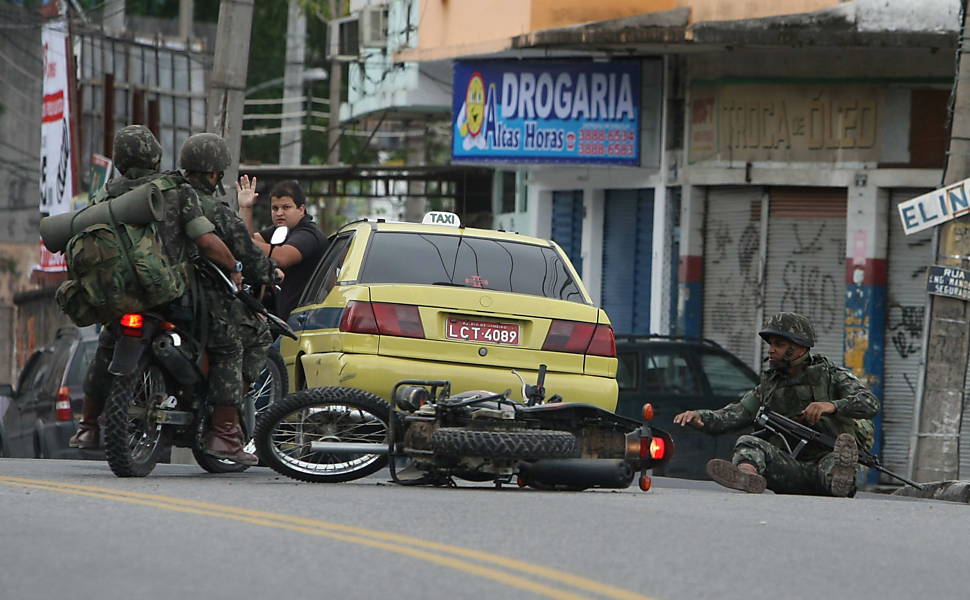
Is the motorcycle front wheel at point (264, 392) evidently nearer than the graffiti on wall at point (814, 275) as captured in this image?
Yes

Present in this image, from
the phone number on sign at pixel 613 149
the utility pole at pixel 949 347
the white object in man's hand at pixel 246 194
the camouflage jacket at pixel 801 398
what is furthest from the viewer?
the phone number on sign at pixel 613 149

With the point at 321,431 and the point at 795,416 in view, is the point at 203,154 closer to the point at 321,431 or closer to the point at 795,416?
the point at 321,431

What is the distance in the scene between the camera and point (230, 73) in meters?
17.3

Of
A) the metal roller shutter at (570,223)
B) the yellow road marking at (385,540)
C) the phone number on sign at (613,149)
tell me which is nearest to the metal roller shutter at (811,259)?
the phone number on sign at (613,149)

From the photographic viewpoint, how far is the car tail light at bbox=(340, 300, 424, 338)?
11.4m

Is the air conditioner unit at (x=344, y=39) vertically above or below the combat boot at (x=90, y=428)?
above

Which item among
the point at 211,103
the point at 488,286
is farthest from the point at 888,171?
the point at 488,286

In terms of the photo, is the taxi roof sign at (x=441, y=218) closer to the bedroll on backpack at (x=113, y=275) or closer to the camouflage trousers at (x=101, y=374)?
the camouflage trousers at (x=101, y=374)

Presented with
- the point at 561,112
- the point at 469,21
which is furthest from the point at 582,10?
the point at 469,21

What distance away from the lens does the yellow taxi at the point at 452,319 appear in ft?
37.5

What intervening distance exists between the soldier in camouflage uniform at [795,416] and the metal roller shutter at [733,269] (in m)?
9.28

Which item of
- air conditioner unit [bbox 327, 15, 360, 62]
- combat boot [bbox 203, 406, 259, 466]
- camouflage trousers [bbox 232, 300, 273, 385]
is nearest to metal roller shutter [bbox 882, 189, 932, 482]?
camouflage trousers [bbox 232, 300, 273, 385]

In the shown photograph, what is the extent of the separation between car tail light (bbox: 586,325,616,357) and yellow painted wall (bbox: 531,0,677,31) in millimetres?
9943

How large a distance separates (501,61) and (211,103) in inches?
258
